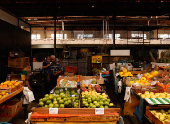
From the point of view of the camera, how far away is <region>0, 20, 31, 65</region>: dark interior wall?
5821 mm

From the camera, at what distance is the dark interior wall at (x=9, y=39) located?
5.82 meters

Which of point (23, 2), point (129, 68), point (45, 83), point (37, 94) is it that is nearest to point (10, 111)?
point (37, 94)

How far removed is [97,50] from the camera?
19125 mm

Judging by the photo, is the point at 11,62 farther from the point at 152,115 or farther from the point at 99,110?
the point at 152,115

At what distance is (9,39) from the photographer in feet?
20.9

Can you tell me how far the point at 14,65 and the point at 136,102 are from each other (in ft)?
16.0

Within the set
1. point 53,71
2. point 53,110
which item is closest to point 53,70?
point 53,71

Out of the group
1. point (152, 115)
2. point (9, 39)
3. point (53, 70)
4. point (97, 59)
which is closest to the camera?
point (152, 115)

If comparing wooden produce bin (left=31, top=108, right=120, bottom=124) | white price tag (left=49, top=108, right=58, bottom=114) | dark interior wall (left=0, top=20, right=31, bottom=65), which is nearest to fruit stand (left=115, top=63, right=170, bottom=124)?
wooden produce bin (left=31, top=108, right=120, bottom=124)

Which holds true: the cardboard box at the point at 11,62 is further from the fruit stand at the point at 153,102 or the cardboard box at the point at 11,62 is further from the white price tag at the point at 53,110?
the fruit stand at the point at 153,102

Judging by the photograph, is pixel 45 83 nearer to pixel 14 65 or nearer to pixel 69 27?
pixel 14 65

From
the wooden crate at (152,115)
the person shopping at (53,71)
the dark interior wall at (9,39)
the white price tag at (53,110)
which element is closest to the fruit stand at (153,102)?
the wooden crate at (152,115)

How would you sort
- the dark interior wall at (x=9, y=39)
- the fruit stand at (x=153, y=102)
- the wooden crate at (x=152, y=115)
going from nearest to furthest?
1. the wooden crate at (x=152, y=115)
2. the fruit stand at (x=153, y=102)
3. the dark interior wall at (x=9, y=39)

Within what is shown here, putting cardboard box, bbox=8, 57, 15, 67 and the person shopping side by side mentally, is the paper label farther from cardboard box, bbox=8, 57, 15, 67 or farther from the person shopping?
cardboard box, bbox=8, 57, 15, 67
